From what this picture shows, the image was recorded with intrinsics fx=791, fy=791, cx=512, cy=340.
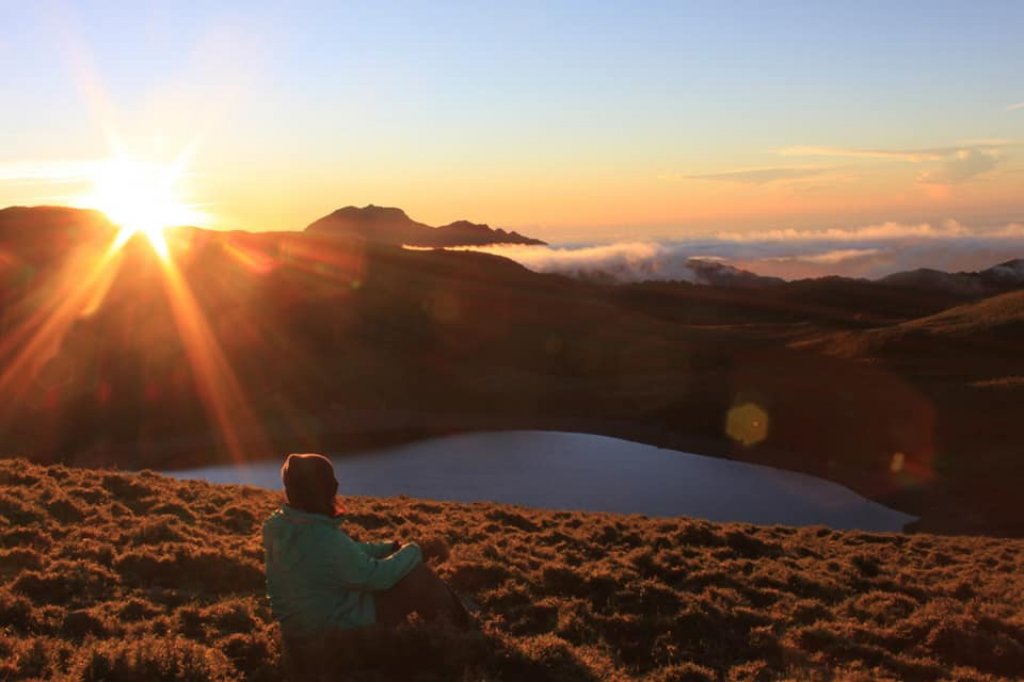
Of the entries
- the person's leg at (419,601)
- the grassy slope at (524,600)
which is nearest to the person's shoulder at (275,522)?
the person's leg at (419,601)

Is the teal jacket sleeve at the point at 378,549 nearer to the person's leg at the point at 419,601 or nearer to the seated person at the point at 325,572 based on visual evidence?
the seated person at the point at 325,572

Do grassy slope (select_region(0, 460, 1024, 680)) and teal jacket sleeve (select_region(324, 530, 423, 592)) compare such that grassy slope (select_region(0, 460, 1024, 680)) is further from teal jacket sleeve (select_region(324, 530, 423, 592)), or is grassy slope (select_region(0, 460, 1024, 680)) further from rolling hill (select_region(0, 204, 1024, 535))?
rolling hill (select_region(0, 204, 1024, 535))

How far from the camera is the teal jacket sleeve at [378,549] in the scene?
7.22 meters

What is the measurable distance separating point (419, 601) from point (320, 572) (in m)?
1.09

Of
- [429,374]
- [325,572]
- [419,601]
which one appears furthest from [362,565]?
[429,374]

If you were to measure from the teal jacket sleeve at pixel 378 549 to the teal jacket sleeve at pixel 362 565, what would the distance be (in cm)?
28

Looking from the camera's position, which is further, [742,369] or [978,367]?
[742,369]

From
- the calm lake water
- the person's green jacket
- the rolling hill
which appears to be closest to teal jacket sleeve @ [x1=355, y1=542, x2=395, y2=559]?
the person's green jacket

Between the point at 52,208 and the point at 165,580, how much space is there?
14956 centimetres

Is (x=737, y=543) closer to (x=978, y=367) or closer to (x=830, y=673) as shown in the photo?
(x=830, y=673)

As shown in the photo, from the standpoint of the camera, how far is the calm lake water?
1778 inches

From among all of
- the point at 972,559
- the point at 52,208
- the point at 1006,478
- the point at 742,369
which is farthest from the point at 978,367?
the point at 52,208

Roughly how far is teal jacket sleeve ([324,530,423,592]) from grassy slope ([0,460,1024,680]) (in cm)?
60

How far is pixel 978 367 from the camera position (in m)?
74.4
